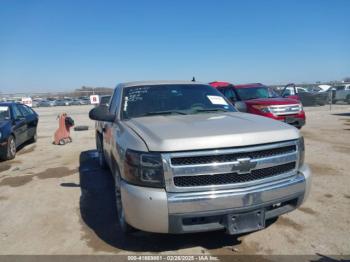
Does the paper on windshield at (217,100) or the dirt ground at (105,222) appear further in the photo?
the paper on windshield at (217,100)

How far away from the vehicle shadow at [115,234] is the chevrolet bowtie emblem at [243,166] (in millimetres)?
1012

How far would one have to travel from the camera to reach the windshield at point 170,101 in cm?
432

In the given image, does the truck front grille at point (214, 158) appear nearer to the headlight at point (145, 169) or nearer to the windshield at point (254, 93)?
the headlight at point (145, 169)

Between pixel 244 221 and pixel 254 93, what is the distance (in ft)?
30.2

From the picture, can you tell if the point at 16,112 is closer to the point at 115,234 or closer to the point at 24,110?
the point at 24,110

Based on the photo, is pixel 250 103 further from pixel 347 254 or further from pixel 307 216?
pixel 347 254

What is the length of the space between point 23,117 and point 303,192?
899 centimetres

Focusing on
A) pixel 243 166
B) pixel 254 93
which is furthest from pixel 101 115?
pixel 254 93

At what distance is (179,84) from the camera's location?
495 cm

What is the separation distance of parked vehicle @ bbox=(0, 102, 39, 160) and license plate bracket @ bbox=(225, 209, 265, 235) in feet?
22.9

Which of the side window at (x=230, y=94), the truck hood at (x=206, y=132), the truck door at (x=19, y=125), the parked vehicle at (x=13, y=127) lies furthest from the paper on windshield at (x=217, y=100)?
the side window at (x=230, y=94)

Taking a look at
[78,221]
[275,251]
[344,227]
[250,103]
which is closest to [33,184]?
[78,221]

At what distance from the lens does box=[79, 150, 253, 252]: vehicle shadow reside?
353 cm

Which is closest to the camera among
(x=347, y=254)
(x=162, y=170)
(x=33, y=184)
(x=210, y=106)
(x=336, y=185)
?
(x=162, y=170)
